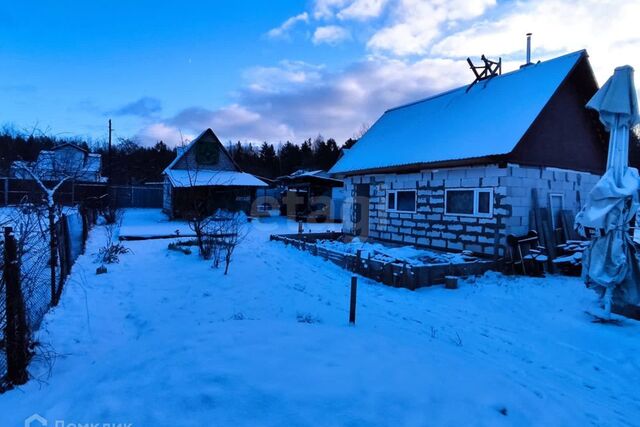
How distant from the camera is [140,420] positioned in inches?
98.7

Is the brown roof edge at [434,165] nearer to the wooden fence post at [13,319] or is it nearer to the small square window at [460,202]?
the small square window at [460,202]

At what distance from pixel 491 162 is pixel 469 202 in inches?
53.7

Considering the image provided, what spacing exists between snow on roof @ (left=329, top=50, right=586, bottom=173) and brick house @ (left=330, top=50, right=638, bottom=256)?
43 millimetres

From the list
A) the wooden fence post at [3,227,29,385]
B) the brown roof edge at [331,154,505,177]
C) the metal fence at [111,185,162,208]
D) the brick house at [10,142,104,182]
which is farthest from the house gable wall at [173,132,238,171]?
the wooden fence post at [3,227,29,385]

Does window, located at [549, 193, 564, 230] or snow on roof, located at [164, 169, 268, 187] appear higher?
snow on roof, located at [164, 169, 268, 187]

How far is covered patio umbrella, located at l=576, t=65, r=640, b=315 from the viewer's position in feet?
19.6

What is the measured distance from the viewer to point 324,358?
342cm

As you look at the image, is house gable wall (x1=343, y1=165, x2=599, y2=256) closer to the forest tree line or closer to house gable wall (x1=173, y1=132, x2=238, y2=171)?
house gable wall (x1=173, y1=132, x2=238, y2=171)

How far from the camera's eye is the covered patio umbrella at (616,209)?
19.6 feet

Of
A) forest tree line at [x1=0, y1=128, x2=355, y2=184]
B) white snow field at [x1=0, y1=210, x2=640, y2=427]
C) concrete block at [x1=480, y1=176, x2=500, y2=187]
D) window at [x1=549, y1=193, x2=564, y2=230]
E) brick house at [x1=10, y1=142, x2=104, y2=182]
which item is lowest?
white snow field at [x1=0, y1=210, x2=640, y2=427]

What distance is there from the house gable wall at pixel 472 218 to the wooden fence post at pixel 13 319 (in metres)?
9.88

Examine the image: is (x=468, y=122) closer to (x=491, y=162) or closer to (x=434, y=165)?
(x=434, y=165)

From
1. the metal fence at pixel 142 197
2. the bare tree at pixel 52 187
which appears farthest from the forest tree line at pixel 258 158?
the bare tree at pixel 52 187

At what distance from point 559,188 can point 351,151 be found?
330 inches
